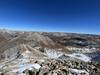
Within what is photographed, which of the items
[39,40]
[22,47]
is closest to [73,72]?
[22,47]

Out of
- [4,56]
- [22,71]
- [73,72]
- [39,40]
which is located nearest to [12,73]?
[22,71]

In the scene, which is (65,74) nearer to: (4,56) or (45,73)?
(45,73)

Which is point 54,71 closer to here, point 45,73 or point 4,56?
point 45,73

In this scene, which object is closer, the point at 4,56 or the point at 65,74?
the point at 65,74

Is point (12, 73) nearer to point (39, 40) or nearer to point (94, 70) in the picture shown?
point (94, 70)

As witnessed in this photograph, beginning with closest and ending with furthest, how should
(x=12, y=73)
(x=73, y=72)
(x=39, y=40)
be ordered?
(x=12, y=73), (x=73, y=72), (x=39, y=40)

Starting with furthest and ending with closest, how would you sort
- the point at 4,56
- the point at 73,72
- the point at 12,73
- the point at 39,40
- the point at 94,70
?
the point at 39,40 < the point at 4,56 < the point at 94,70 < the point at 73,72 < the point at 12,73

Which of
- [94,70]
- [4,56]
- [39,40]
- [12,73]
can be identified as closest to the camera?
[12,73]

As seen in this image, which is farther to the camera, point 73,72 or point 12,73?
point 73,72
